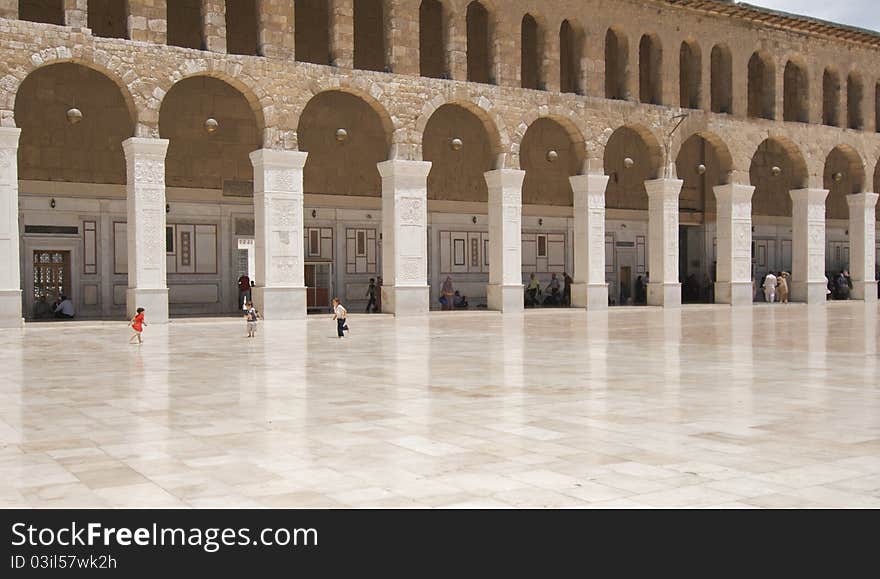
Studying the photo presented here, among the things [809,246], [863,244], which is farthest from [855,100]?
[809,246]

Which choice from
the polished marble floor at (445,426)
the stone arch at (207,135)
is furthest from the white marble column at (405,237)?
the polished marble floor at (445,426)

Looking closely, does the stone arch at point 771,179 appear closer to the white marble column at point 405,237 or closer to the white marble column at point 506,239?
the white marble column at point 506,239

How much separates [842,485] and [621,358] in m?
6.95

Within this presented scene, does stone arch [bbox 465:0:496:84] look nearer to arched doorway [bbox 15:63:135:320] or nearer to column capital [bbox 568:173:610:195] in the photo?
column capital [bbox 568:173:610:195]

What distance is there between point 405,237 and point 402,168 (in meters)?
1.65

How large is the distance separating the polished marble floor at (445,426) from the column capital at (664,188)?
13409mm

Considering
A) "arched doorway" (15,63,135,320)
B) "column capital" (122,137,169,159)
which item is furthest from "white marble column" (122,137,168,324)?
"arched doorway" (15,63,135,320)

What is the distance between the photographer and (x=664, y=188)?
87.2 ft

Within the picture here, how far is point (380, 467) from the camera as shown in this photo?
5316 millimetres

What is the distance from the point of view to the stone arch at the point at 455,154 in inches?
1105

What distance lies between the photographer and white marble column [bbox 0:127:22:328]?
709 inches
